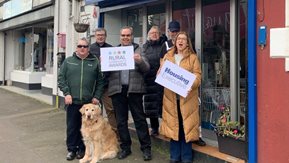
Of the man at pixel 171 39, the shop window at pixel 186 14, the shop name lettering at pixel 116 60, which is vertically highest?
the shop window at pixel 186 14

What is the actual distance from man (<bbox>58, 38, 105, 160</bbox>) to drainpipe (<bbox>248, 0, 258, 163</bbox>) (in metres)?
2.26

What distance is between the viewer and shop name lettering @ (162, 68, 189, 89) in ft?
16.1

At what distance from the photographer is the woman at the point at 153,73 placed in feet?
19.2

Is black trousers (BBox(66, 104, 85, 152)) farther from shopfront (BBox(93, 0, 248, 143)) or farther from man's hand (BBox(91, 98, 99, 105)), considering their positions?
shopfront (BBox(93, 0, 248, 143))

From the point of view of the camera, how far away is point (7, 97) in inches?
530

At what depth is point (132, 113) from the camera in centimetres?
564

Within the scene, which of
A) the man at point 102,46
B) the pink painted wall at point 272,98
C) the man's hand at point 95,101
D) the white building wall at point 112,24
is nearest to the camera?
the pink painted wall at point 272,98

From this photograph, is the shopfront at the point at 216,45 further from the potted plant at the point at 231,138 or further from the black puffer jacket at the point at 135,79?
the black puffer jacket at the point at 135,79

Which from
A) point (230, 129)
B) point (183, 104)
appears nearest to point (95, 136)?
point (183, 104)

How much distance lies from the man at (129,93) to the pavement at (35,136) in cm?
36

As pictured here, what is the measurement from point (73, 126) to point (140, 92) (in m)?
1.20

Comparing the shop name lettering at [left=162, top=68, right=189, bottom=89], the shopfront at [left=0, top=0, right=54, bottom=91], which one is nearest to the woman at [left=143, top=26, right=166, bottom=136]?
the shop name lettering at [left=162, top=68, right=189, bottom=89]

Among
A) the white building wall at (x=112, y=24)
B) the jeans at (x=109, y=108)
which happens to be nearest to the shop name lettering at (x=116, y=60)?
the jeans at (x=109, y=108)

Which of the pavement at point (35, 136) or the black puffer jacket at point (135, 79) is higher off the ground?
the black puffer jacket at point (135, 79)
